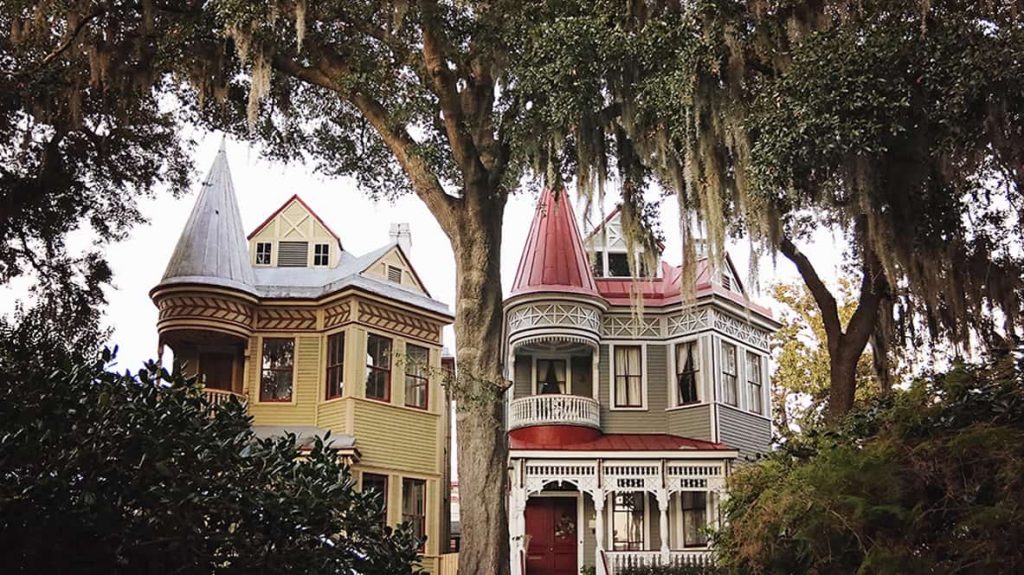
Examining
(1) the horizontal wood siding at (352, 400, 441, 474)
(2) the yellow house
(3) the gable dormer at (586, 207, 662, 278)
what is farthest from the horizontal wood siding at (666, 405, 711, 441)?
(1) the horizontal wood siding at (352, 400, 441, 474)

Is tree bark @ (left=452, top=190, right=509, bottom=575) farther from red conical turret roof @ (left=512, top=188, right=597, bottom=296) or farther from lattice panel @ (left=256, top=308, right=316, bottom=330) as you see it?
red conical turret roof @ (left=512, top=188, right=597, bottom=296)

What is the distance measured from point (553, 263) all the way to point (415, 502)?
6.70m

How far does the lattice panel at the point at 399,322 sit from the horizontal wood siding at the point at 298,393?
4.20 feet

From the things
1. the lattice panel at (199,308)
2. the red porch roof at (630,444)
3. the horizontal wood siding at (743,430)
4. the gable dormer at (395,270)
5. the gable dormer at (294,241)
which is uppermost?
the gable dormer at (294,241)

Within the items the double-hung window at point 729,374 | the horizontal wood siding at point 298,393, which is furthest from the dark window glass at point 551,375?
the horizontal wood siding at point 298,393

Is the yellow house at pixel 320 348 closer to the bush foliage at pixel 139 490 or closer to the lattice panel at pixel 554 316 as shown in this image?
the lattice panel at pixel 554 316

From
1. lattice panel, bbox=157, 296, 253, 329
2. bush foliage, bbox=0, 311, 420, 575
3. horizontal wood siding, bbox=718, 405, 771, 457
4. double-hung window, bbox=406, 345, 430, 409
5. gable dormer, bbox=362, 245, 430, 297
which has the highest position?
gable dormer, bbox=362, 245, 430, 297

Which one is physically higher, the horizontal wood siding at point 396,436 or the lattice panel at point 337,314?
the lattice panel at point 337,314

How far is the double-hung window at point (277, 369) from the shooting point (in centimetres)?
2208

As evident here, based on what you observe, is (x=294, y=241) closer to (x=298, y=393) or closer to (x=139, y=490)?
(x=298, y=393)

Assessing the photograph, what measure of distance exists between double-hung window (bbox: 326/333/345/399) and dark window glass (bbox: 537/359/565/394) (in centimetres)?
575

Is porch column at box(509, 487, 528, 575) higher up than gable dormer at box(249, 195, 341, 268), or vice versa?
gable dormer at box(249, 195, 341, 268)

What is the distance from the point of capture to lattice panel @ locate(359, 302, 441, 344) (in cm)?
2219

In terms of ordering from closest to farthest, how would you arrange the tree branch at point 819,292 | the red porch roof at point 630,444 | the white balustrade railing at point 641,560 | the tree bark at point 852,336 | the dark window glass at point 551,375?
the tree bark at point 852,336 < the tree branch at point 819,292 < the white balustrade railing at point 641,560 < the red porch roof at point 630,444 < the dark window glass at point 551,375
